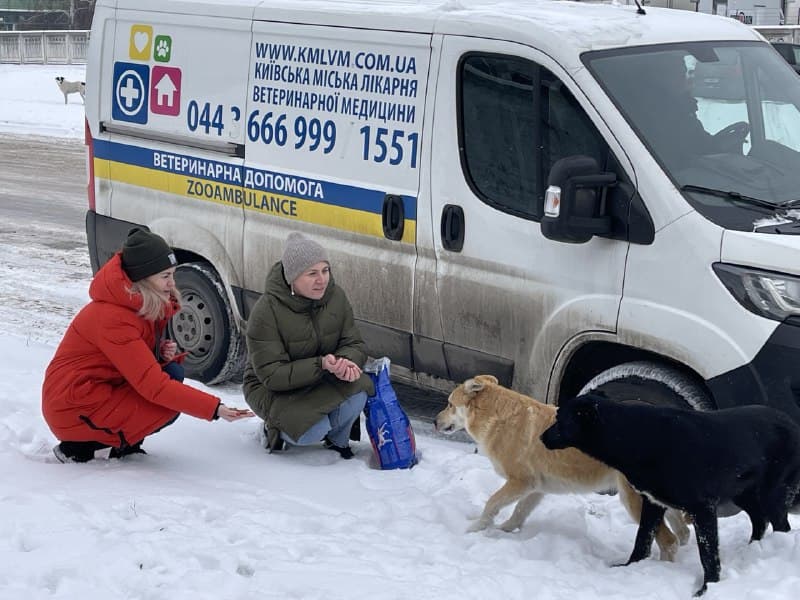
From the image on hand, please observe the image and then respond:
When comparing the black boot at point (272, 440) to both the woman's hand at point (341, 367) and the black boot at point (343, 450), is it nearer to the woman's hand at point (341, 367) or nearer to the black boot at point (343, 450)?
the black boot at point (343, 450)

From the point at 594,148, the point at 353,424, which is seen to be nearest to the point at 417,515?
the point at 353,424

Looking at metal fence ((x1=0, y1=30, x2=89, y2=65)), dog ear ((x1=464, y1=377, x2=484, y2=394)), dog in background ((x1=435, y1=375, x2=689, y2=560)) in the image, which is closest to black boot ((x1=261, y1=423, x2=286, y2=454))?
dog in background ((x1=435, y1=375, x2=689, y2=560))

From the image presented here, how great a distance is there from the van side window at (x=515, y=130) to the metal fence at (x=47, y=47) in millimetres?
34818

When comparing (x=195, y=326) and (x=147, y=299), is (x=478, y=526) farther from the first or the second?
(x=195, y=326)

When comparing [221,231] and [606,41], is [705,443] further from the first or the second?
[221,231]

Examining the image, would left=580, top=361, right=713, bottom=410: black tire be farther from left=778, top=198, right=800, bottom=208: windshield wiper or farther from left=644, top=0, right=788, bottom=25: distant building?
left=644, top=0, right=788, bottom=25: distant building

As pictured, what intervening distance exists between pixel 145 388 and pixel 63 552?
1077mm

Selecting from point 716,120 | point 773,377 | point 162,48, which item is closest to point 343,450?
point 773,377

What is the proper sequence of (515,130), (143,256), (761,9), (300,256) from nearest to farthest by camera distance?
1. (143,256)
2. (300,256)
3. (515,130)
4. (761,9)

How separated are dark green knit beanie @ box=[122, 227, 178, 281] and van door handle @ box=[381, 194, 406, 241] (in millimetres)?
1265

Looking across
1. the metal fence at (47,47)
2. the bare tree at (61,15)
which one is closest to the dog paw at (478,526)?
the metal fence at (47,47)

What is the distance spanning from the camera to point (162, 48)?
284 inches

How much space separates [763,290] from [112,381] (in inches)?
114

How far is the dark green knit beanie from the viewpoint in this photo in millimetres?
5293
